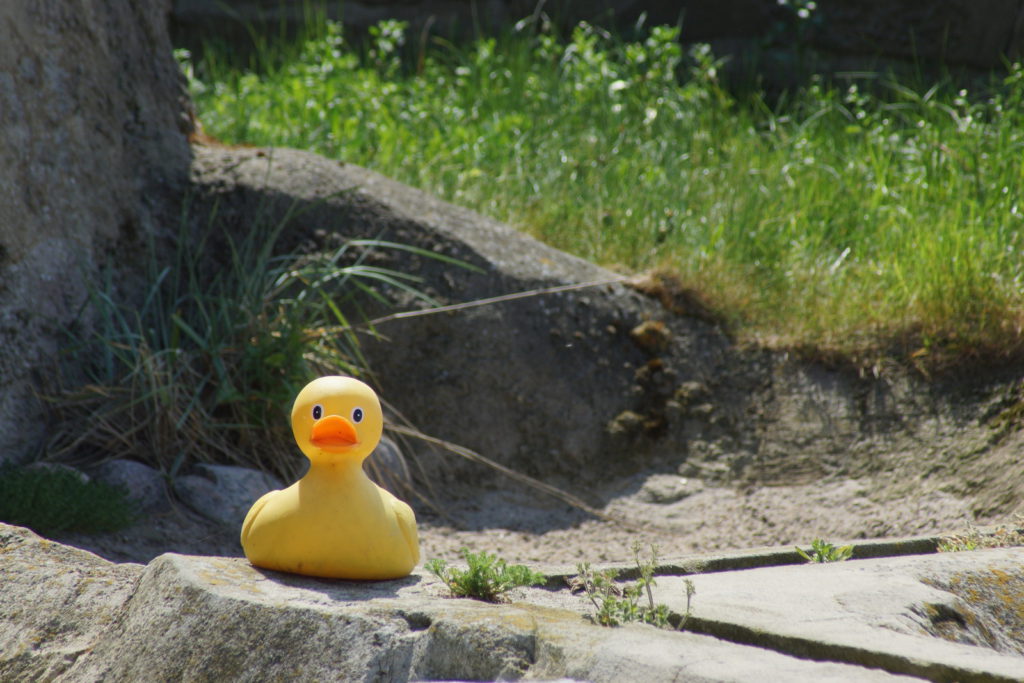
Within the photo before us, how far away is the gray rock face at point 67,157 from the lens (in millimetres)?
3670

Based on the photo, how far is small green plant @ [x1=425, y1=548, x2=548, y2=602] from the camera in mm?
2154

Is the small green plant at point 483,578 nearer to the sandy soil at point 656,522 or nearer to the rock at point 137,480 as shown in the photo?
the sandy soil at point 656,522

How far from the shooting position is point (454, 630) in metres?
1.88

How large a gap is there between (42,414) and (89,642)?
1693mm

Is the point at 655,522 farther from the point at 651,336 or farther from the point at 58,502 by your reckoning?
the point at 58,502

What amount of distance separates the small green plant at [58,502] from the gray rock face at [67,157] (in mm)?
333

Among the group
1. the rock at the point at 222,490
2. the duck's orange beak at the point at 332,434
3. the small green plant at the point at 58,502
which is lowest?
the rock at the point at 222,490

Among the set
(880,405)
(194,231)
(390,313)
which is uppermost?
(194,231)

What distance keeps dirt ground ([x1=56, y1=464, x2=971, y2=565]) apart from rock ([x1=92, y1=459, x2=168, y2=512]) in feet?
0.17

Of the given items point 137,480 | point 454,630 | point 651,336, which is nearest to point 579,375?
point 651,336

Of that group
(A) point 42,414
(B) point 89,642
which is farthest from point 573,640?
(A) point 42,414

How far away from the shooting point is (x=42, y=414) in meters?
3.68

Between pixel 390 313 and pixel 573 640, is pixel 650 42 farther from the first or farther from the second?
pixel 573 640

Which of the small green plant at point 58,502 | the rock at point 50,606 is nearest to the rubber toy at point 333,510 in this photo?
the rock at point 50,606
